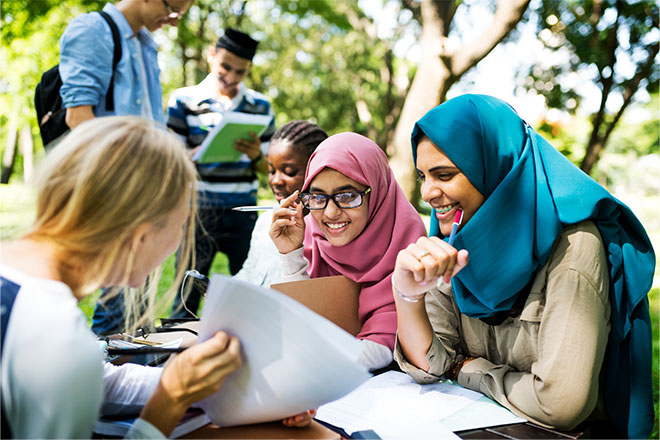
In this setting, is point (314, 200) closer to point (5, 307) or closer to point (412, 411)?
point (412, 411)

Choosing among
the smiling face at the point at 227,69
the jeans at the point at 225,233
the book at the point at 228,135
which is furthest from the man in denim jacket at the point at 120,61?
the jeans at the point at 225,233

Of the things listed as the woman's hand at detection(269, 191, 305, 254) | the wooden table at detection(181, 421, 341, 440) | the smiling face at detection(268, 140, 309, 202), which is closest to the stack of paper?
the wooden table at detection(181, 421, 341, 440)

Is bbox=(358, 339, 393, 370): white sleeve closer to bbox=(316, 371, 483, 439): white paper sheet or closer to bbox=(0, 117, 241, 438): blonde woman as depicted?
bbox=(316, 371, 483, 439): white paper sheet

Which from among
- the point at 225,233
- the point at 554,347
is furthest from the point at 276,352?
the point at 225,233

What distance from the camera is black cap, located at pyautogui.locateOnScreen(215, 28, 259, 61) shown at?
3.87 m

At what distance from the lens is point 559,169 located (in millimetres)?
1727

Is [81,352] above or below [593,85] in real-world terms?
below

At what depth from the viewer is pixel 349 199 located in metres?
2.24

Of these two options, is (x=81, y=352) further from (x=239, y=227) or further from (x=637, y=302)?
(x=239, y=227)

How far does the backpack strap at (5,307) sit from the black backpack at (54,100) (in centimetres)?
236

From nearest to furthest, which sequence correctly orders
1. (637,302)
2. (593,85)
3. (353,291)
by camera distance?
(637,302) → (353,291) → (593,85)

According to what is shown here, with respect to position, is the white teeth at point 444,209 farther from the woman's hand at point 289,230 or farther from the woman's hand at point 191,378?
the woman's hand at point 191,378

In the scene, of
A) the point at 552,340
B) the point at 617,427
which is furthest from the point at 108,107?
the point at 617,427

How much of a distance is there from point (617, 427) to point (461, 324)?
1.84ft
